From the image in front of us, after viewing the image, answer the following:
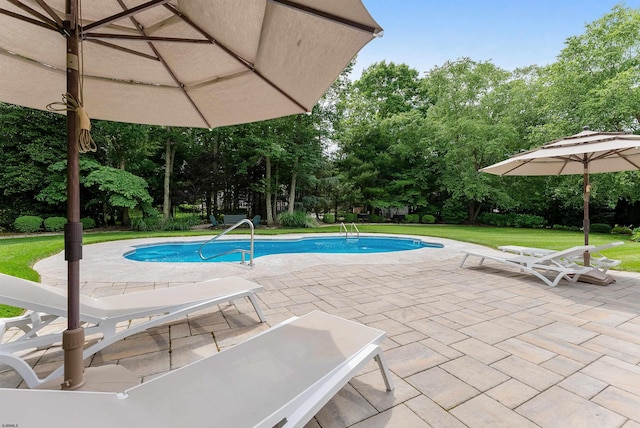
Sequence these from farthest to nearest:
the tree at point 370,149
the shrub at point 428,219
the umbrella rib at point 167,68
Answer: the shrub at point 428,219 < the tree at point 370,149 < the umbrella rib at point 167,68

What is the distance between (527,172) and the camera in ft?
21.3

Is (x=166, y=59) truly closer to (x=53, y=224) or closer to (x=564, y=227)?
(x=53, y=224)

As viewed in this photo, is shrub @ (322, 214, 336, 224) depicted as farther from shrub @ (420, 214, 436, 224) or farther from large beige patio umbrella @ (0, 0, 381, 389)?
large beige patio umbrella @ (0, 0, 381, 389)

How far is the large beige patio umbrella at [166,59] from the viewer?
1.55m

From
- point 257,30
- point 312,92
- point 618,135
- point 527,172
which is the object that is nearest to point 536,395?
point 312,92

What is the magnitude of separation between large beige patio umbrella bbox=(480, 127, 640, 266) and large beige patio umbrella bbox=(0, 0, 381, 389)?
4506 mm

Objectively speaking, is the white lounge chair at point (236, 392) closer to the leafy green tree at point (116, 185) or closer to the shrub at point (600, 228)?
the leafy green tree at point (116, 185)

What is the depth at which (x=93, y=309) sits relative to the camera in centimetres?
227

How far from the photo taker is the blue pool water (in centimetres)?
862

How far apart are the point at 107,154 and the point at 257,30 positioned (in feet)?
51.3

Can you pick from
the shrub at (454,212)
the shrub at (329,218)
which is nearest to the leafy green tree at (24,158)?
the shrub at (329,218)

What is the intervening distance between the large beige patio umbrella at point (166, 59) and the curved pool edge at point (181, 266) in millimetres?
2799

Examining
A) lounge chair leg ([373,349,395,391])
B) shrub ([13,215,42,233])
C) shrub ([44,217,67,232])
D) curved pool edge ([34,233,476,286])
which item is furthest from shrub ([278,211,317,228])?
lounge chair leg ([373,349,395,391])

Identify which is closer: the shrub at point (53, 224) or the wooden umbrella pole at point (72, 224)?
the wooden umbrella pole at point (72, 224)
